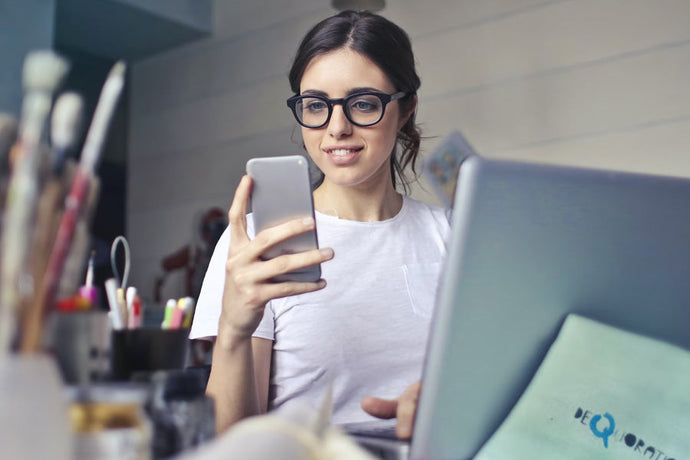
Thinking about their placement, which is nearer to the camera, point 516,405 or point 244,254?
point 516,405

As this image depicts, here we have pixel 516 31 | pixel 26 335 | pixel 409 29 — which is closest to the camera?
pixel 26 335

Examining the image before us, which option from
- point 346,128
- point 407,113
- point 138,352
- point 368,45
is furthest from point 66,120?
point 407,113

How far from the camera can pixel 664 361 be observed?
637 millimetres

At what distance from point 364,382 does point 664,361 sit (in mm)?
629

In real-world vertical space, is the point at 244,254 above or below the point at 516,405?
above

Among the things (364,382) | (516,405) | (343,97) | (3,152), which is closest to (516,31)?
(343,97)

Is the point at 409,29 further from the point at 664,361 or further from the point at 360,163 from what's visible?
the point at 664,361

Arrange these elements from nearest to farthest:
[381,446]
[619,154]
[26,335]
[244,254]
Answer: [26,335]
[381,446]
[244,254]
[619,154]

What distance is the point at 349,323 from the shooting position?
1244mm

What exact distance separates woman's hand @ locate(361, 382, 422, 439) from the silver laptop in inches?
2.6

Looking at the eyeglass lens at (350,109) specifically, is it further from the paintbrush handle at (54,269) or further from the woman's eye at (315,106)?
the paintbrush handle at (54,269)

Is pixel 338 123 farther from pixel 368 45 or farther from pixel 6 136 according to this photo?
pixel 6 136

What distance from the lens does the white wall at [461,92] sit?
2.66 metres

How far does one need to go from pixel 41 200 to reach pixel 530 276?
1.32 feet
